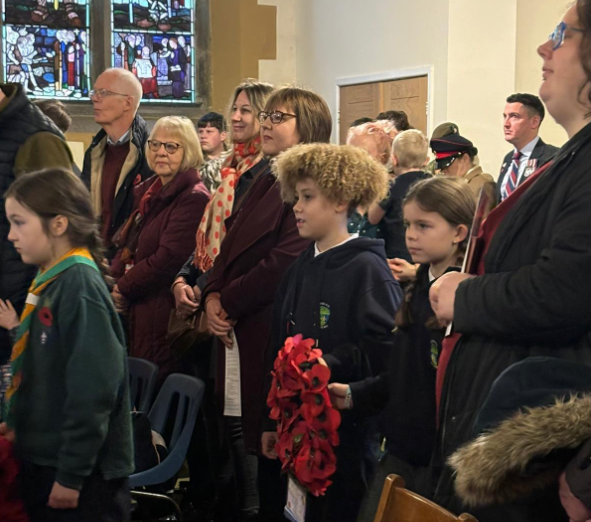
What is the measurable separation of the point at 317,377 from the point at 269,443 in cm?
49

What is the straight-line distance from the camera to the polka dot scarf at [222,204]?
3.79m

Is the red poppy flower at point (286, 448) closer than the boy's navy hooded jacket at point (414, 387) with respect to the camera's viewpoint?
No

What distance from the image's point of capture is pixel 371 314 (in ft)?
8.96

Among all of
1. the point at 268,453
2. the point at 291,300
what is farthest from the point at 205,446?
the point at 291,300

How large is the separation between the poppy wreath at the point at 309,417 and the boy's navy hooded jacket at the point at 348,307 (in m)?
0.10

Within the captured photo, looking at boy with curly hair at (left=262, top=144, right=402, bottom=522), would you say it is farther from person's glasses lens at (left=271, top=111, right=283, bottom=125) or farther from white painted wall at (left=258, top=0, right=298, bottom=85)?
white painted wall at (left=258, top=0, right=298, bottom=85)

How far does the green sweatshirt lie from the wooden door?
203 inches

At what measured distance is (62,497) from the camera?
2.19 meters

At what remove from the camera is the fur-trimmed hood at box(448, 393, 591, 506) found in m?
1.56

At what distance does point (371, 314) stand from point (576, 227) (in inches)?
45.1

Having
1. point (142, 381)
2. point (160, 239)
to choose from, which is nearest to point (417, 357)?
point (142, 381)

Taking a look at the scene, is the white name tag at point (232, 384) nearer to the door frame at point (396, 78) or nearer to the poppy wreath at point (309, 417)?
the poppy wreath at point (309, 417)

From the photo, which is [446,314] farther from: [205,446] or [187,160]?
[187,160]

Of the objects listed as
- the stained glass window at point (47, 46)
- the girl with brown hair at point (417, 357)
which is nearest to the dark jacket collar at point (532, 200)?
the girl with brown hair at point (417, 357)
